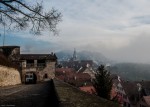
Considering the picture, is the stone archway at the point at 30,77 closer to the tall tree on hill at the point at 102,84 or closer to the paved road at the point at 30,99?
the tall tree on hill at the point at 102,84

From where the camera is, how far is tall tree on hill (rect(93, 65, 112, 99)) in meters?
49.3

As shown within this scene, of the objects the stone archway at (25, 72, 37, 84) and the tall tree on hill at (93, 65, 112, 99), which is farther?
the stone archway at (25, 72, 37, 84)

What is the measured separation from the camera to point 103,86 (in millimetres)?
49594

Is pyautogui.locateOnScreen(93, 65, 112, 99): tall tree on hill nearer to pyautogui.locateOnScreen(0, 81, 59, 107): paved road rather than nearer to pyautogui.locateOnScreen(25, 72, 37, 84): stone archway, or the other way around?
pyautogui.locateOnScreen(0, 81, 59, 107): paved road

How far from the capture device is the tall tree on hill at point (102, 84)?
162 ft

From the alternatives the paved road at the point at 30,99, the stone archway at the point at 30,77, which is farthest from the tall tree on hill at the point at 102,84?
the stone archway at the point at 30,77

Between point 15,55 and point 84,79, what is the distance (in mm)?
39490

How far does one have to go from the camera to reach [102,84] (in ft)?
163

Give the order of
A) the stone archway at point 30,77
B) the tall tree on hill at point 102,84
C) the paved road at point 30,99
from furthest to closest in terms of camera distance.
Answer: the stone archway at point 30,77
the tall tree on hill at point 102,84
the paved road at point 30,99

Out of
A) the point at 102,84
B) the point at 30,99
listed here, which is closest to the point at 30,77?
the point at 102,84

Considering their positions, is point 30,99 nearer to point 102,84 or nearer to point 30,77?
point 102,84

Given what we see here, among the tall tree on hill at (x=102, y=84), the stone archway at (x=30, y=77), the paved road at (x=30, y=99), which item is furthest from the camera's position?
the stone archway at (x=30, y=77)

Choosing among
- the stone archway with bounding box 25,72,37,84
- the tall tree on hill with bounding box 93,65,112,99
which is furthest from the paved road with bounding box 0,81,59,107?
the stone archway with bounding box 25,72,37,84

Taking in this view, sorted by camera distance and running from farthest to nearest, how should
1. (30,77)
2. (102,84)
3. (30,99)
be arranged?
(30,77)
(102,84)
(30,99)
